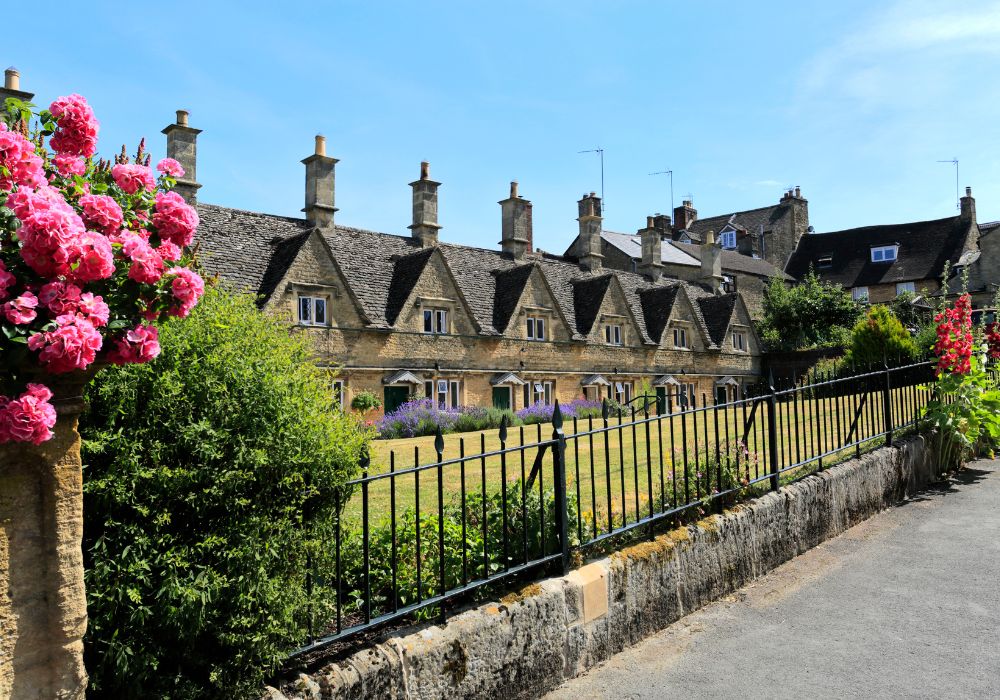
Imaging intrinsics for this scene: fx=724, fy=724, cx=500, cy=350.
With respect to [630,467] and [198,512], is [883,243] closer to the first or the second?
[630,467]

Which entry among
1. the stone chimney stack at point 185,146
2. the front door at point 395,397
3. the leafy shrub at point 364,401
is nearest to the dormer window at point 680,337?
the front door at point 395,397

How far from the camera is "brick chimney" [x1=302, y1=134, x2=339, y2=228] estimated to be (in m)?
30.0

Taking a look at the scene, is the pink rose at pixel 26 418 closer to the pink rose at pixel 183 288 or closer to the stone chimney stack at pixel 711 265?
the pink rose at pixel 183 288

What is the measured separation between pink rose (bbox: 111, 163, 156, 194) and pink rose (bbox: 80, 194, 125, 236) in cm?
22

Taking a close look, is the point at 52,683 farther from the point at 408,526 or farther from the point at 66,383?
the point at 408,526

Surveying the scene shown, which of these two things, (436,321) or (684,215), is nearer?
Result: (436,321)

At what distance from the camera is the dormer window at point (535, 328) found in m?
35.2

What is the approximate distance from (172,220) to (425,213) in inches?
1270

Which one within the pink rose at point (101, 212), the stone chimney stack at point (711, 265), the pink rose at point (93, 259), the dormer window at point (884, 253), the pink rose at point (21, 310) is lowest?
the pink rose at point (21, 310)

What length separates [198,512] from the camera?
11.1 feet

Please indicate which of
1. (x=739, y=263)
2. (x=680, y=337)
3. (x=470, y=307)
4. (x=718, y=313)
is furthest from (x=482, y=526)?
(x=739, y=263)

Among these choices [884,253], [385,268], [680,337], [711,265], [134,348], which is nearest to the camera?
[134,348]

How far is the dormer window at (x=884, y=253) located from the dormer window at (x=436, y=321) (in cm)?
5001

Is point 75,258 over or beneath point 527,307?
beneath
